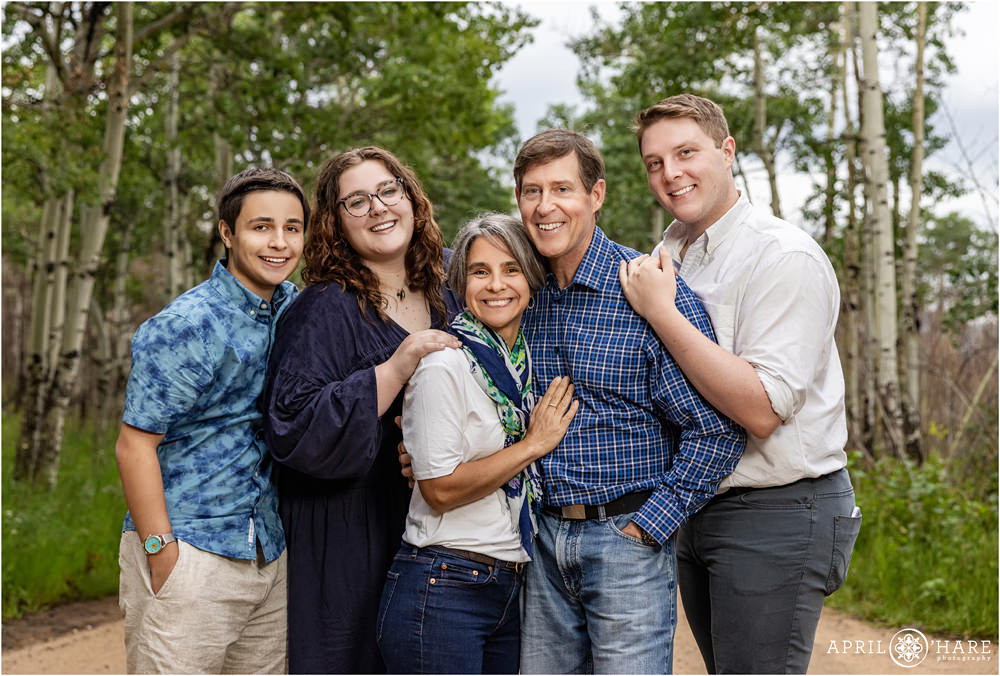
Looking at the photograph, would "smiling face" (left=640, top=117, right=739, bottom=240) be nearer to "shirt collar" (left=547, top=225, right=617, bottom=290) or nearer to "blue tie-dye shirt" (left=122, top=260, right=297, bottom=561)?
"shirt collar" (left=547, top=225, right=617, bottom=290)

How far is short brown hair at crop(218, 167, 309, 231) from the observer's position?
284 centimetres

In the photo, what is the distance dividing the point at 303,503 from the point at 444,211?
53.4ft

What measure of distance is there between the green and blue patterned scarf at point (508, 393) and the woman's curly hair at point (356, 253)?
0.37 metres

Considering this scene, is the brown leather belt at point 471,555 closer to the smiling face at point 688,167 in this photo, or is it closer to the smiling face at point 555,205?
the smiling face at point 555,205

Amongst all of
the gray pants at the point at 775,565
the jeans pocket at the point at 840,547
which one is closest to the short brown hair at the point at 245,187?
the gray pants at the point at 775,565

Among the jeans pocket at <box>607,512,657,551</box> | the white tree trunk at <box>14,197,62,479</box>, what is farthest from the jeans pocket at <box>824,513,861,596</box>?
the white tree trunk at <box>14,197,62,479</box>

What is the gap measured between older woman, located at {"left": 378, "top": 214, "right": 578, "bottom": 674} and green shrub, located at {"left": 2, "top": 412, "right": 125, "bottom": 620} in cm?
506

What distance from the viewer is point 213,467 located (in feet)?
9.09

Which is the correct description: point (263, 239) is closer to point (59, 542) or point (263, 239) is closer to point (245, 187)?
point (245, 187)

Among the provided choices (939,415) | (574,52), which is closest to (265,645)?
(939,415)

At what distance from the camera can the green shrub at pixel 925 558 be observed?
5840 millimetres

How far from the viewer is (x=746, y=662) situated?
8.67 ft

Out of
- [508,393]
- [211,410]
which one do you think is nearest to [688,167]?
[508,393]

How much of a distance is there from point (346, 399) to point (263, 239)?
0.64 meters
